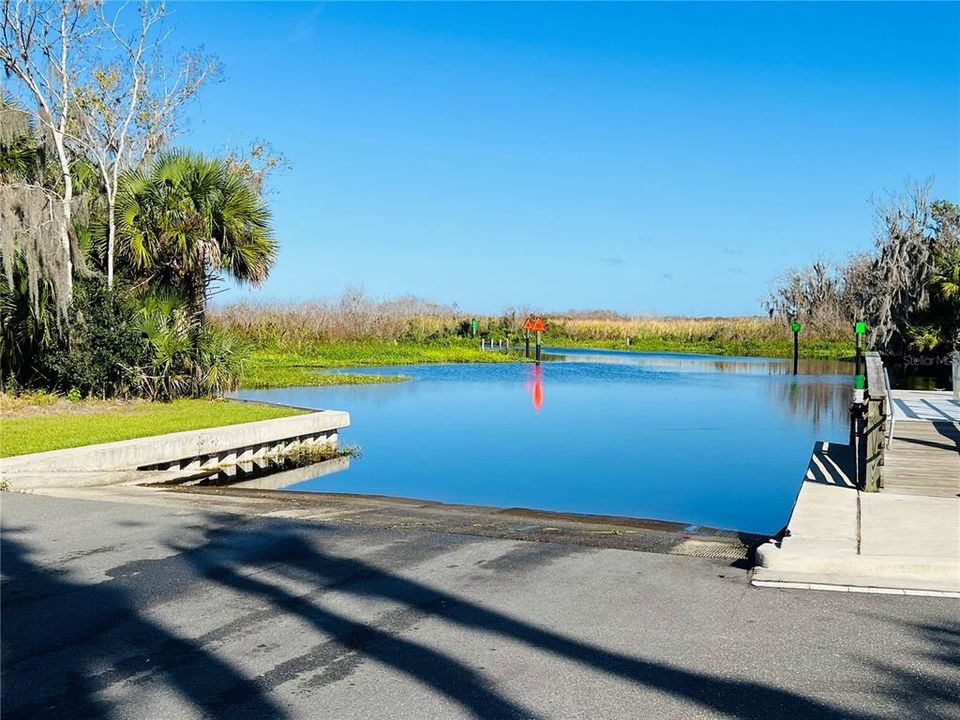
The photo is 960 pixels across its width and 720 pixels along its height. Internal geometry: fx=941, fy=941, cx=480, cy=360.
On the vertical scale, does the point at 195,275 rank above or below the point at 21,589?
above

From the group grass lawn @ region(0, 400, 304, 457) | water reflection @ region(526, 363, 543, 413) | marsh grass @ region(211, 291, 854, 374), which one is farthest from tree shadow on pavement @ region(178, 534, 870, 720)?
marsh grass @ region(211, 291, 854, 374)

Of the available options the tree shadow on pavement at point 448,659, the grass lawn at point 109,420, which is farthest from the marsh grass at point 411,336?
the tree shadow on pavement at point 448,659

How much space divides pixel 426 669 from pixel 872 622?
2793mm

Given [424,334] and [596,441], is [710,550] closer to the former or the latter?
[596,441]

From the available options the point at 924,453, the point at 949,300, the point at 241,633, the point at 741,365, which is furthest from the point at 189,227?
the point at 741,365

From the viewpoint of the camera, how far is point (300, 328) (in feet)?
168

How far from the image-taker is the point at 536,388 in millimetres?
32625

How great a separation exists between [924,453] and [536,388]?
21.0 meters

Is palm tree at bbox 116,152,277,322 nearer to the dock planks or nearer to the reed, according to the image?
the reed

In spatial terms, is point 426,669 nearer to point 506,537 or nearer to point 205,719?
point 205,719

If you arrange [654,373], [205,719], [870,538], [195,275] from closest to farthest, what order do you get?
[205,719], [870,538], [195,275], [654,373]

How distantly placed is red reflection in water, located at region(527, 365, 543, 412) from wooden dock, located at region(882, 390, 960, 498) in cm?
1178

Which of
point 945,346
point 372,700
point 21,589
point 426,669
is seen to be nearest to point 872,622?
point 426,669

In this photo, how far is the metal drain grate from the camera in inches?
305
